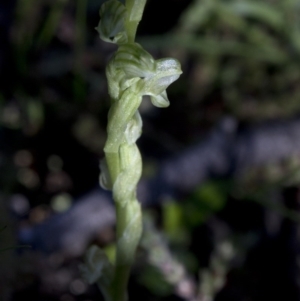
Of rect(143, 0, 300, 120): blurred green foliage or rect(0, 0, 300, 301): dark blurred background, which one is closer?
rect(0, 0, 300, 301): dark blurred background

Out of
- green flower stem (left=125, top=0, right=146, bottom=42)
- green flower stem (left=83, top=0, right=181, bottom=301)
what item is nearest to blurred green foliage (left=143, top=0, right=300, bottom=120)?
green flower stem (left=83, top=0, right=181, bottom=301)

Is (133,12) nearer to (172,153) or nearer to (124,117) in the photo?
(124,117)

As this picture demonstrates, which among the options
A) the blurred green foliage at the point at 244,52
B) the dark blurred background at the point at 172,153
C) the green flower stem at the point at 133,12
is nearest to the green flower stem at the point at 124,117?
the green flower stem at the point at 133,12

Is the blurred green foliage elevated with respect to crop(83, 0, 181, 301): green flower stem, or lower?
lower

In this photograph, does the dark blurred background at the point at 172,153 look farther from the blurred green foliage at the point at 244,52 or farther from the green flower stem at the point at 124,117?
the green flower stem at the point at 124,117

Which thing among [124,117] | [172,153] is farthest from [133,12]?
[172,153]

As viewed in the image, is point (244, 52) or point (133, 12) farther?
point (244, 52)

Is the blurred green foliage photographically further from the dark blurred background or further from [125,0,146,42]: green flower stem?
[125,0,146,42]: green flower stem

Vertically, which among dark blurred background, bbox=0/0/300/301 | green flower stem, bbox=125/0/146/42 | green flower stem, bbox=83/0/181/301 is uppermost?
green flower stem, bbox=125/0/146/42

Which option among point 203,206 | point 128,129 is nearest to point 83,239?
point 203,206
